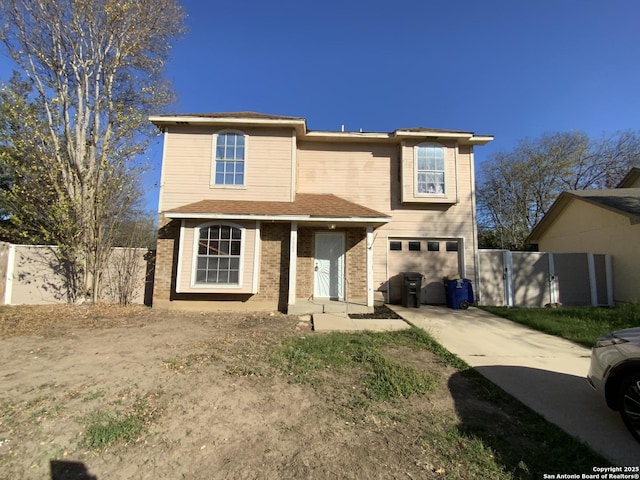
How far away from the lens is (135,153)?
1108 cm

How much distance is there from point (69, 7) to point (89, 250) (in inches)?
317

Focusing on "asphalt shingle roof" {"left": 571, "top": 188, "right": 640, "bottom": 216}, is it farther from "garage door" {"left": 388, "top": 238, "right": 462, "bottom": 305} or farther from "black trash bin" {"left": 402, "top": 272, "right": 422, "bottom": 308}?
"black trash bin" {"left": 402, "top": 272, "right": 422, "bottom": 308}

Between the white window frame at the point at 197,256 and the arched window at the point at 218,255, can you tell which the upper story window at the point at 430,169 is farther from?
the arched window at the point at 218,255

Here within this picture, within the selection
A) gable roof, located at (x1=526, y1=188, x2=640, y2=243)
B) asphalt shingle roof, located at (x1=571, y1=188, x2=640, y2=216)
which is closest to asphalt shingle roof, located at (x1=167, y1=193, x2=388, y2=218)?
gable roof, located at (x1=526, y1=188, x2=640, y2=243)

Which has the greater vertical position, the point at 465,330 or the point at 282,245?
the point at 282,245

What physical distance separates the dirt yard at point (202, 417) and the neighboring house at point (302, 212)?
3.70 m

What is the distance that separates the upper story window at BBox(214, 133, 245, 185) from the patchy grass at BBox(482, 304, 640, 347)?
956 cm

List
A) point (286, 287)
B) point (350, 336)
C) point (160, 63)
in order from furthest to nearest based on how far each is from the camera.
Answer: point (160, 63), point (286, 287), point (350, 336)

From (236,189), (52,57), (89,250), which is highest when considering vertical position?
(52,57)

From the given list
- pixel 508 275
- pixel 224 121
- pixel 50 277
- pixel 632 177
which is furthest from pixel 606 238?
pixel 50 277

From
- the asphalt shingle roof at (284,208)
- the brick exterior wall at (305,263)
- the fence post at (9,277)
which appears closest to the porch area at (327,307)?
the brick exterior wall at (305,263)

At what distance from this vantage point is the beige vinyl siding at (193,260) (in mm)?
9109

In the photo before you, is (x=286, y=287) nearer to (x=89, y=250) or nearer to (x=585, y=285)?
(x=89, y=250)

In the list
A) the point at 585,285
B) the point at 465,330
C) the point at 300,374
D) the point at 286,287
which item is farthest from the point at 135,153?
the point at 585,285
